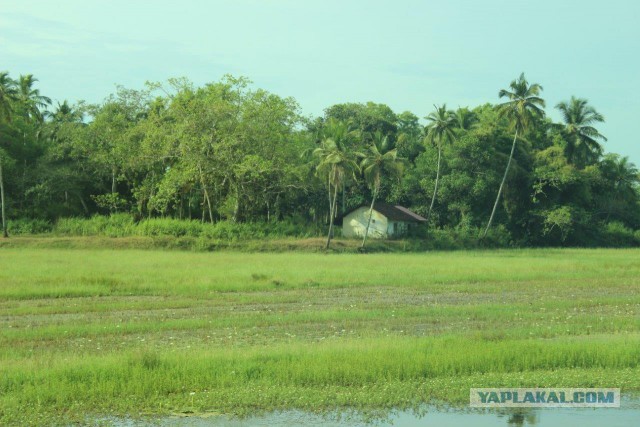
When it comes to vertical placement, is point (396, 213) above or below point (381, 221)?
above

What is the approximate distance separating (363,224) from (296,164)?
1056cm

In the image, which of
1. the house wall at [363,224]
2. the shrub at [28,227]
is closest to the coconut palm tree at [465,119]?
the house wall at [363,224]

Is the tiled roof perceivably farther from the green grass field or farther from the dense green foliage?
the green grass field

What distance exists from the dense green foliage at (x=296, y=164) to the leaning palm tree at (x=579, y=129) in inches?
4.8

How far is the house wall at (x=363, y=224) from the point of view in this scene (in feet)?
203

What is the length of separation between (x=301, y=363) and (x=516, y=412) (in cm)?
320

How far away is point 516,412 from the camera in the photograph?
9289 millimetres

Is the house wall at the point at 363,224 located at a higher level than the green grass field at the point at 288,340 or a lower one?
higher

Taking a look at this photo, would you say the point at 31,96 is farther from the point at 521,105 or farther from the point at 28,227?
the point at 521,105

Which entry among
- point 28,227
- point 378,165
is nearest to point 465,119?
point 378,165

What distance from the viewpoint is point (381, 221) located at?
2452 inches

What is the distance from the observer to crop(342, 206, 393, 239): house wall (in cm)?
6188

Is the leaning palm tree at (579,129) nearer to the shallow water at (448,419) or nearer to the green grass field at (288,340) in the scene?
the green grass field at (288,340)

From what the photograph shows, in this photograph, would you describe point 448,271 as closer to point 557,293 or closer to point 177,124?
point 557,293
